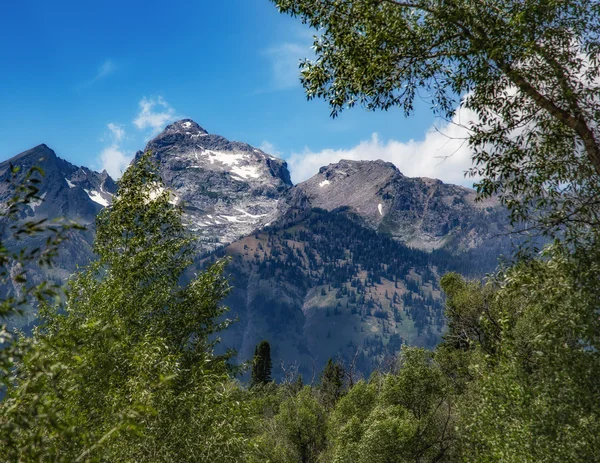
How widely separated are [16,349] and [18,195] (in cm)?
181

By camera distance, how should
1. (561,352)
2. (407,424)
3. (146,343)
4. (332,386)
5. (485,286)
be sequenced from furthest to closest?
(332,386) → (407,424) → (146,343) → (485,286) → (561,352)

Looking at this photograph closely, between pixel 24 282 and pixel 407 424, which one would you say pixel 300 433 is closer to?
pixel 407 424

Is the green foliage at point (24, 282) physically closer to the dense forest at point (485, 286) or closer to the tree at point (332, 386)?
the dense forest at point (485, 286)

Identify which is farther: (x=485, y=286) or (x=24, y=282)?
(x=485, y=286)

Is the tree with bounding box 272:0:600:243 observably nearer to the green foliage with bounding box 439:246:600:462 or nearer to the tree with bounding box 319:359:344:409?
the green foliage with bounding box 439:246:600:462

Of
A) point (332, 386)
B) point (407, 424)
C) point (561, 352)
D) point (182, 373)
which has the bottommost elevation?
point (407, 424)

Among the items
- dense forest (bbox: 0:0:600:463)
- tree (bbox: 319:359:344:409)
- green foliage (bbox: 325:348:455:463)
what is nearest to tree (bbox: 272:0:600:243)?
dense forest (bbox: 0:0:600:463)

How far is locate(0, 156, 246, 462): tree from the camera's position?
44.1 feet

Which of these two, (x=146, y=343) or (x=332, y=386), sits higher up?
(x=146, y=343)

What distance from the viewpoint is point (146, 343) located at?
49.8ft

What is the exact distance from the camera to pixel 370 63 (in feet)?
39.9

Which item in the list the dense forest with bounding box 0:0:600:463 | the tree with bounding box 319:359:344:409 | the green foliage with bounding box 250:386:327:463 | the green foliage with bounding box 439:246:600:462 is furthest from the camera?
the tree with bounding box 319:359:344:409

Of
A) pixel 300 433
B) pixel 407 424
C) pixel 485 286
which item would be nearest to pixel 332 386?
pixel 300 433

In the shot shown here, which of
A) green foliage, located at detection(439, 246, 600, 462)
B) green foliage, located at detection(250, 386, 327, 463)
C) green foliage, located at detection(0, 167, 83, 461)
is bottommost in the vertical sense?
green foliage, located at detection(250, 386, 327, 463)
